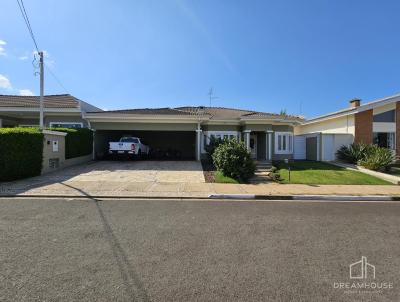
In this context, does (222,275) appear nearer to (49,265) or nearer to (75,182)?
(49,265)

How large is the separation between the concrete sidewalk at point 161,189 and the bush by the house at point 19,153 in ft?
2.13

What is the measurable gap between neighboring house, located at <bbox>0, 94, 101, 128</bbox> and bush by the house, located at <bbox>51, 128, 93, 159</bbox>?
1.63 m

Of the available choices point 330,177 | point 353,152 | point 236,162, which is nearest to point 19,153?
point 236,162

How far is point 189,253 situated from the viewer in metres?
4.58

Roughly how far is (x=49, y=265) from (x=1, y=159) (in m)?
9.76

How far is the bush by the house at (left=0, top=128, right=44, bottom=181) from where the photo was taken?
38.3ft

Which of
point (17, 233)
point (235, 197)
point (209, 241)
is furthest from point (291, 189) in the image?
point (17, 233)

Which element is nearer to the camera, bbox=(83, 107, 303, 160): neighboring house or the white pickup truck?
the white pickup truck

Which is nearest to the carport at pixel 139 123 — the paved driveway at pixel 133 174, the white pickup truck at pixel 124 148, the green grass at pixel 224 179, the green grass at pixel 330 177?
the white pickup truck at pixel 124 148

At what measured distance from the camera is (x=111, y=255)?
4.44 meters

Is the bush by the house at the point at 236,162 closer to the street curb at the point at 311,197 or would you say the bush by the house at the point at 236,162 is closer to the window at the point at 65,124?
the street curb at the point at 311,197

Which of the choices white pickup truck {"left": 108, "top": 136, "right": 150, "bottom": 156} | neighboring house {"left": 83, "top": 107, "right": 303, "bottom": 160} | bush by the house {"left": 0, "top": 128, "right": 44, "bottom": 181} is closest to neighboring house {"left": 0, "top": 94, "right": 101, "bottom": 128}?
neighboring house {"left": 83, "top": 107, "right": 303, "bottom": 160}

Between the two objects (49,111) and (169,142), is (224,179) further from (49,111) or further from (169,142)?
(169,142)

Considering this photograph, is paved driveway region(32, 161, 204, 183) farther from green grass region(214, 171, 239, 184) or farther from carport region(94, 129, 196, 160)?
carport region(94, 129, 196, 160)
